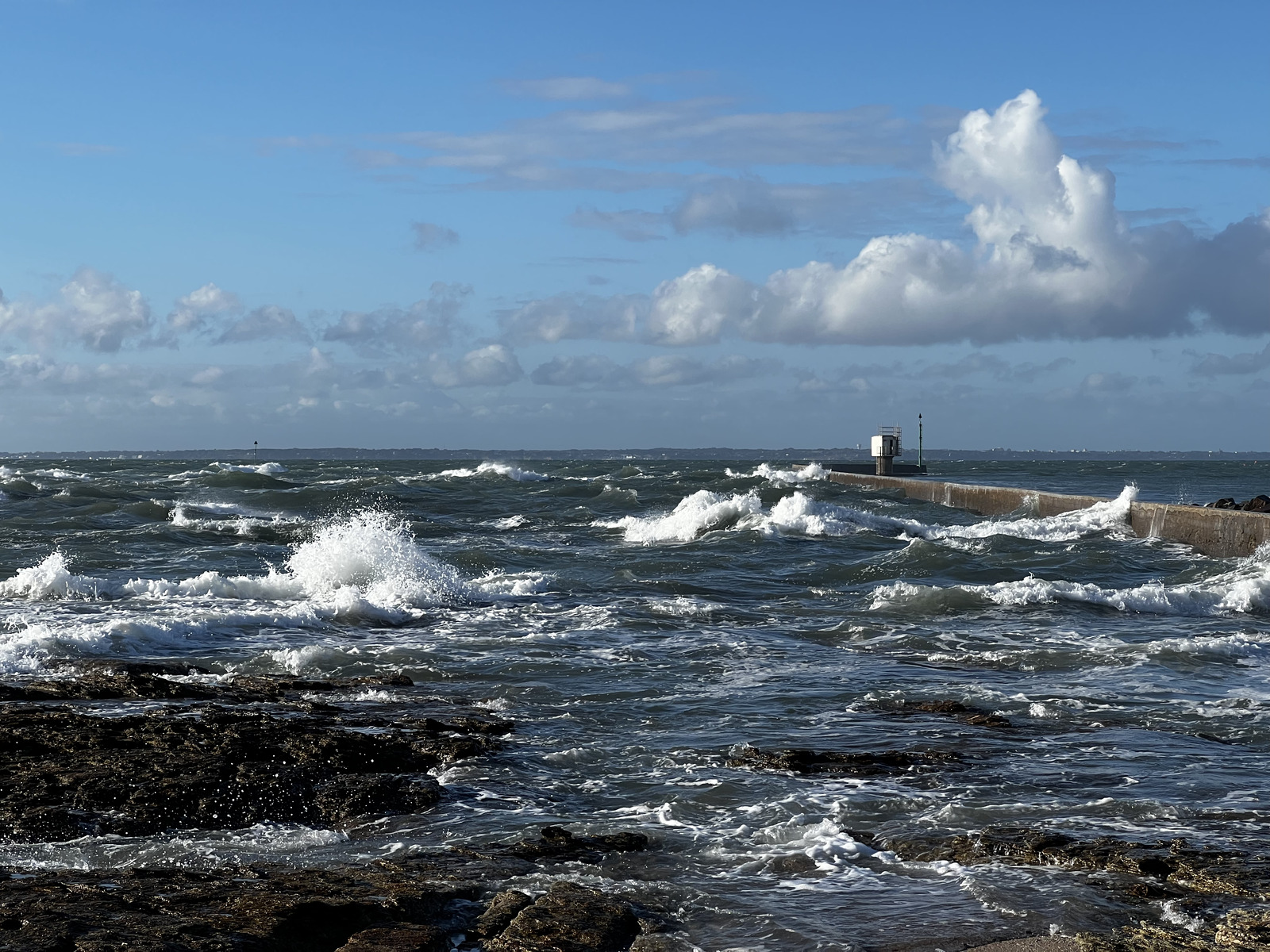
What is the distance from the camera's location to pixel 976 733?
24.2ft

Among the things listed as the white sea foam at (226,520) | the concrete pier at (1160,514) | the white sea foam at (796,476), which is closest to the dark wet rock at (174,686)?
the concrete pier at (1160,514)

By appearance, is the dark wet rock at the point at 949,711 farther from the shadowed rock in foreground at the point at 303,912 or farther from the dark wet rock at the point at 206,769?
the shadowed rock in foreground at the point at 303,912

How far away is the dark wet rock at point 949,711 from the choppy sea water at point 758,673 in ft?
0.54

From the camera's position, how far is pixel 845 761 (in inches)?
261

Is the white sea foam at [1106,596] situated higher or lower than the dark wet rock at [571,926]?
lower

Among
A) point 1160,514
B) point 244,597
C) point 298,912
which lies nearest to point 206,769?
point 298,912

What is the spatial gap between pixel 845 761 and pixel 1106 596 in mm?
8287

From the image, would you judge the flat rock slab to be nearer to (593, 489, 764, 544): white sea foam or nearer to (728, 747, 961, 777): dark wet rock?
(728, 747, 961, 777): dark wet rock

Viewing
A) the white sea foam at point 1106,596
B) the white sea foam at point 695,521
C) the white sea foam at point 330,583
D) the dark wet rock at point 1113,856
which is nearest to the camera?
the dark wet rock at point 1113,856

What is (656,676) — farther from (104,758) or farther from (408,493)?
(408,493)

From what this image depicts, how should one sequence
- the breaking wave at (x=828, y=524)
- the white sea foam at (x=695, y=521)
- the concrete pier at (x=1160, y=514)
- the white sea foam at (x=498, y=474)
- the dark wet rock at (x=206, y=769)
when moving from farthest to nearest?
the white sea foam at (x=498, y=474) < the white sea foam at (x=695, y=521) < the breaking wave at (x=828, y=524) < the concrete pier at (x=1160, y=514) < the dark wet rock at (x=206, y=769)

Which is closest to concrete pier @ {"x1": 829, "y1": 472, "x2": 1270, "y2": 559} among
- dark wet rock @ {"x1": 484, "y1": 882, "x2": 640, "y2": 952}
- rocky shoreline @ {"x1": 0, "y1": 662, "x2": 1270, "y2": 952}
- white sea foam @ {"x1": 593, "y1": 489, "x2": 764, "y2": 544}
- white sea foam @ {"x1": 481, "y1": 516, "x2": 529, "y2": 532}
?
white sea foam @ {"x1": 593, "y1": 489, "x2": 764, "y2": 544}

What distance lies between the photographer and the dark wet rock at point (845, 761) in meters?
6.44

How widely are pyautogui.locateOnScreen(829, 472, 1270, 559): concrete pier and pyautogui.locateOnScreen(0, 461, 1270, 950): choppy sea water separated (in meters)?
0.56
